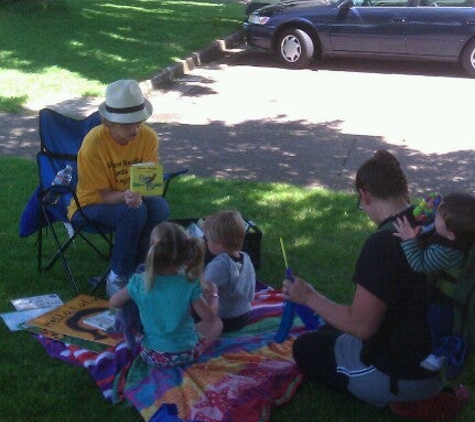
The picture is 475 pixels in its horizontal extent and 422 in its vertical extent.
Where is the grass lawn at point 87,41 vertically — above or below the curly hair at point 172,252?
below

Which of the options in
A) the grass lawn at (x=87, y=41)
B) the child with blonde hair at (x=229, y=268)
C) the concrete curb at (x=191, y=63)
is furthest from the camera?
the concrete curb at (x=191, y=63)

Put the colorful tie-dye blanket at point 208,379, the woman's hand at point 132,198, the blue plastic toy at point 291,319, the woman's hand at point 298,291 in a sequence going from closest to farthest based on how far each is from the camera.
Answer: the woman's hand at point 298,291 < the colorful tie-dye blanket at point 208,379 < the blue plastic toy at point 291,319 < the woman's hand at point 132,198

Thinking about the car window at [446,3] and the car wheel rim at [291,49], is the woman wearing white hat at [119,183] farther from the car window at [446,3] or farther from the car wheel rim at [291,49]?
the car window at [446,3]

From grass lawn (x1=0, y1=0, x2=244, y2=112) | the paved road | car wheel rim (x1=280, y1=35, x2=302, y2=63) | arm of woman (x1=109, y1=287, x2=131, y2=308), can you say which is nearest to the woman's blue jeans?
arm of woman (x1=109, y1=287, x2=131, y2=308)

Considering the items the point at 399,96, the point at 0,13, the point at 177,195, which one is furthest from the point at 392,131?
the point at 0,13

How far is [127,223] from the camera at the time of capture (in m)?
4.82

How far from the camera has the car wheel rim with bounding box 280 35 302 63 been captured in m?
13.0

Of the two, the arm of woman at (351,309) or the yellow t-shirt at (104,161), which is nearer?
the arm of woman at (351,309)

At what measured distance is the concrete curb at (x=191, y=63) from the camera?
1116cm

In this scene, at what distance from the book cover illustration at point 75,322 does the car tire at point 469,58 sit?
8.79 meters

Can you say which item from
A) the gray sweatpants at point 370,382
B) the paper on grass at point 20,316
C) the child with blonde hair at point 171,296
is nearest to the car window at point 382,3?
the paper on grass at point 20,316

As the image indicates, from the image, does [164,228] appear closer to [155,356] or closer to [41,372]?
[155,356]

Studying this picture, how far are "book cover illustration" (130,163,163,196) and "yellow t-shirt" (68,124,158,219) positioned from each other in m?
0.32

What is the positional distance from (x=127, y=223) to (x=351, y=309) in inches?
71.1
